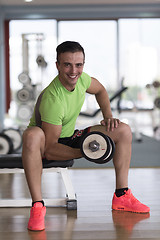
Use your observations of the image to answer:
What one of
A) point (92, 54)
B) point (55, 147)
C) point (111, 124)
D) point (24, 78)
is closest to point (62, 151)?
point (55, 147)

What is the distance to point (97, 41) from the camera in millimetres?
6656

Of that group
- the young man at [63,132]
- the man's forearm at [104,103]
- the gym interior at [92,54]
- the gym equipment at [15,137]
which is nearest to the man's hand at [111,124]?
the young man at [63,132]

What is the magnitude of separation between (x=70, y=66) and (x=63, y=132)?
0.31m

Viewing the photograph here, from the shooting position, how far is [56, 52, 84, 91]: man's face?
1499 mm

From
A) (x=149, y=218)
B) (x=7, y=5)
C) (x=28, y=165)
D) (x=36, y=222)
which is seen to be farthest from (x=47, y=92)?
(x=7, y=5)

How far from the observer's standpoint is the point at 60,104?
4.95ft

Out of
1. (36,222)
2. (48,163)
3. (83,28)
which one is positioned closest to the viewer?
(36,222)

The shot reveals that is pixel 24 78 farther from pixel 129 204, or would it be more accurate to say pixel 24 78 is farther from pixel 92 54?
pixel 129 204

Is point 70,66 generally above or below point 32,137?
above

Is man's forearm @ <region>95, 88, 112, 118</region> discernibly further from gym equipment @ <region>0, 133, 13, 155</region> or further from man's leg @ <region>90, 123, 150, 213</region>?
gym equipment @ <region>0, 133, 13, 155</region>

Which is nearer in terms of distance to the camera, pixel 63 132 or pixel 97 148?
pixel 97 148

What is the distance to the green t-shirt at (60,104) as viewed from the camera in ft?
4.91

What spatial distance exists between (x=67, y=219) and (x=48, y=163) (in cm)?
27

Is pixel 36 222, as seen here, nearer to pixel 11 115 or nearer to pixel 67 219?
pixel 67 219
